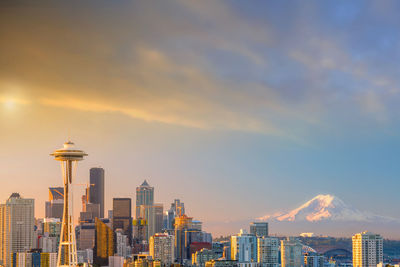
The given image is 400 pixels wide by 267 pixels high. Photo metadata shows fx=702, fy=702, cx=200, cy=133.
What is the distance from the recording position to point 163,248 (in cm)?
3531

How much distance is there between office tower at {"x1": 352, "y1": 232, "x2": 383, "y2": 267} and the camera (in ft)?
95.9

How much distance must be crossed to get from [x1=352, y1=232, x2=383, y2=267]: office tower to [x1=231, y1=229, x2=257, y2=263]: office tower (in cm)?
473

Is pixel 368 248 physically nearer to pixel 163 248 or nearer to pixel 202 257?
pixel 202 257

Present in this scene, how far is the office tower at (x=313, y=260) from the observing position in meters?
29.9

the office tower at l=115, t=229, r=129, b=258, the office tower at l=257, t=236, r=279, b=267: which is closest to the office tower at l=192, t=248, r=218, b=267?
the office tower at l=257, t=236, r=279, b=267

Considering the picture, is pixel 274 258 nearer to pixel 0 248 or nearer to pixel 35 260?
pixel 35 260

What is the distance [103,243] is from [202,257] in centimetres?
610

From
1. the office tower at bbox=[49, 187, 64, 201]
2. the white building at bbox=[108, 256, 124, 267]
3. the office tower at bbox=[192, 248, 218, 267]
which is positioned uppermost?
the office tower at bbox=[49, 187, 64, 201]

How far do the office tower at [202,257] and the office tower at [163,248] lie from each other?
1202 mm

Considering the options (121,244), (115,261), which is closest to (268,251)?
(115,261)

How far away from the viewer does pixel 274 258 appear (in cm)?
3141

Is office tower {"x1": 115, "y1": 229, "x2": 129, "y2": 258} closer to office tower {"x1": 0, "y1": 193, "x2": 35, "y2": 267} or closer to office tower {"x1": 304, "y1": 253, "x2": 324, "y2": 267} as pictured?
office tower {"x1": 0, "y1": 193, "x2": 35, "y2": 267}

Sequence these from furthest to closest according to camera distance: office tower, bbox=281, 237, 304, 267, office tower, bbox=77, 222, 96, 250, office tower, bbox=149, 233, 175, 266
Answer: office tower, bbox=77, 222, 96, 250 < office tower, bbox=149, 233, 175, 266 < office tower, bbox=281, 237, 304, 267

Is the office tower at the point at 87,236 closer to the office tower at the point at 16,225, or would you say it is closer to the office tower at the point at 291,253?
the office tower at the point at 16,225
